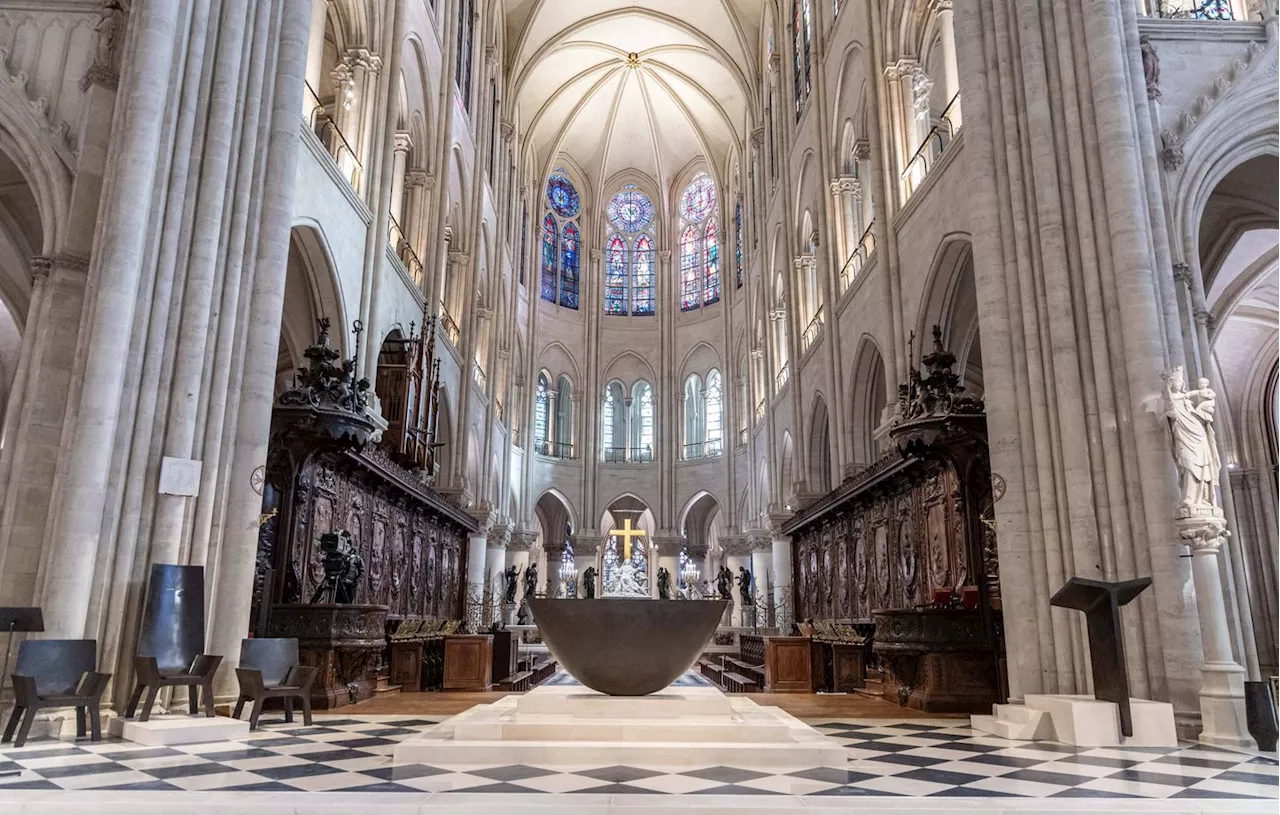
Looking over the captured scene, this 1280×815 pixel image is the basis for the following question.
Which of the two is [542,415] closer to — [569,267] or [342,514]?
[569,267]

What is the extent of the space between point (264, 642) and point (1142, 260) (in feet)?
29.5

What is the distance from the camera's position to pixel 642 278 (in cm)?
3969

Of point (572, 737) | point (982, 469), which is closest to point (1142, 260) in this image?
point (982, 469)

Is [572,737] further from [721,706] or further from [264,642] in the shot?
[264,642]

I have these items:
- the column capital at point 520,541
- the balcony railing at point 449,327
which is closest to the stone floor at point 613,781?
the balcony railing at point 449,327

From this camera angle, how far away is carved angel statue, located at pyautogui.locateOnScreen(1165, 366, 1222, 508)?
26.8 ft

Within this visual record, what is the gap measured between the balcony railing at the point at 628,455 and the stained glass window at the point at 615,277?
5817 millimetres

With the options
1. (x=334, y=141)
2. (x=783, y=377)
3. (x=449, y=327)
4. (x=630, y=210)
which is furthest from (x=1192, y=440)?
(x=630, y=210)

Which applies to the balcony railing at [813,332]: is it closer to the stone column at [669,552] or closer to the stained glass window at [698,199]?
the stone column at [669,552]

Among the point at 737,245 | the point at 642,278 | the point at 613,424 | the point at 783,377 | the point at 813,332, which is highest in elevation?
the point at 642,278

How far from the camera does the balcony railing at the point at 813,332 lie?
22500 mm

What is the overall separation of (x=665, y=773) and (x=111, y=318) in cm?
662

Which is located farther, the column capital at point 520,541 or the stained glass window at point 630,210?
the stained glass window at point 630,210

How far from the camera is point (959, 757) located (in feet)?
21.2
